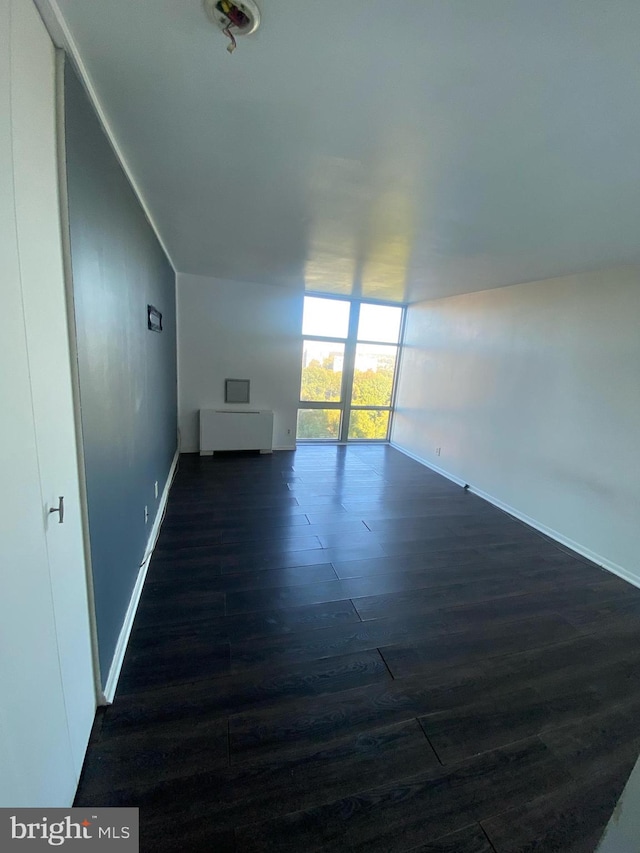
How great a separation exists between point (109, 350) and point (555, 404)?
3617mm

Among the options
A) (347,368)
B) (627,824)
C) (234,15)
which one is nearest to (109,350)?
(234,15)

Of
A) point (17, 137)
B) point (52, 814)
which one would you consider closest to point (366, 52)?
point (17, 137)

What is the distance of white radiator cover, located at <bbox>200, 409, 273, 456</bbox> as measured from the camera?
477 centimetres

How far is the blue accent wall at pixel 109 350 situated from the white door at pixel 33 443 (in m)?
0.14

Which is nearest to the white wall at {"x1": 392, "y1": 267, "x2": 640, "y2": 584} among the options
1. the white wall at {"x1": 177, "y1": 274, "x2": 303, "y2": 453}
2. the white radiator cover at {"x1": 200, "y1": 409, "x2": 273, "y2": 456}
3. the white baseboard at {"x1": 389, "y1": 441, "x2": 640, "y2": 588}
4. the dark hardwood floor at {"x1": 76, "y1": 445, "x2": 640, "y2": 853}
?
the white baseboard at {"x1": 389, "y1": 441, "x2": 640, "y2": 588}

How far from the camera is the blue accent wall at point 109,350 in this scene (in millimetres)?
1177

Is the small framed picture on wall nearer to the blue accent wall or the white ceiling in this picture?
the blue accent wall

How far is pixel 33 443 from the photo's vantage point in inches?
34.9

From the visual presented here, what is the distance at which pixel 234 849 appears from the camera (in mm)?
1058

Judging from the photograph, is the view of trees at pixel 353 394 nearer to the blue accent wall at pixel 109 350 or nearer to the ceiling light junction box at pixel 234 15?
Result: the blue accent wall at pixel 109 350

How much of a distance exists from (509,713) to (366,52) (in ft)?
8.49

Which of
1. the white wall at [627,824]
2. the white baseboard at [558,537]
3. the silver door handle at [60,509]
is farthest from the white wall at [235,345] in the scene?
the white wall at [627,824]

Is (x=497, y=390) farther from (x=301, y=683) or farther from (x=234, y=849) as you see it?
(x=234, y=849)

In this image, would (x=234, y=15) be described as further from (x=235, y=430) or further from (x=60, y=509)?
(x=235, y=430)
